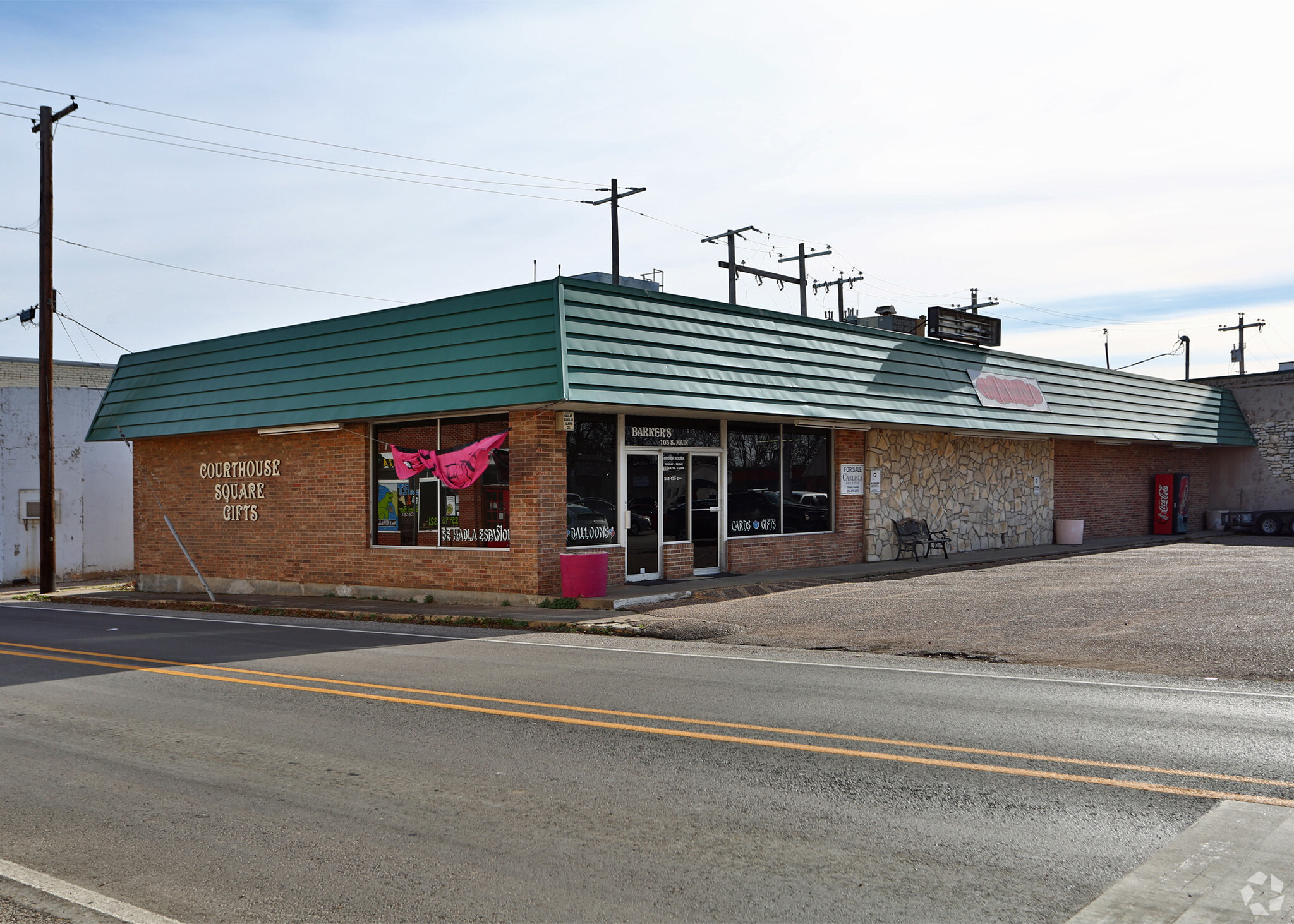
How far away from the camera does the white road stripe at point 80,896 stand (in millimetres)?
4387

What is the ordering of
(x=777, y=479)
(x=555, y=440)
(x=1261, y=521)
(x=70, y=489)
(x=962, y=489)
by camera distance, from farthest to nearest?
(x=1261, y=521) → (x=70, y=489) → (x=962, y=489) → (x=777, y=479) → (x=555, y=440)

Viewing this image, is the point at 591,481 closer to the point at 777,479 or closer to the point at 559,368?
the point at 559,368

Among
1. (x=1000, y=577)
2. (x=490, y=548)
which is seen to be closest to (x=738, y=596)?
(x=490, y=548)

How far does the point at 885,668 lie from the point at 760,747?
376 cm

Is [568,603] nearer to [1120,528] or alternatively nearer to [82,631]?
[82,631]

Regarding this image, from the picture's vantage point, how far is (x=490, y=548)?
54.8 feet

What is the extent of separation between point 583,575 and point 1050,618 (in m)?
6.68

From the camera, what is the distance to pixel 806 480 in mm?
20578

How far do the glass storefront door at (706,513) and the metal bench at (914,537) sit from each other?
17.7 feet

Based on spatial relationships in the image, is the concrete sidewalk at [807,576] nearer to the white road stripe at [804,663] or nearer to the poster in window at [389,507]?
the white road stripe at [804,663]

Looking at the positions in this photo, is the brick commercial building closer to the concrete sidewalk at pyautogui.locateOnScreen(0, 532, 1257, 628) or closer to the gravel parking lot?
the concrete sidewalk at pyautogui.locateOnScreen(0, 532, 1257, 628)

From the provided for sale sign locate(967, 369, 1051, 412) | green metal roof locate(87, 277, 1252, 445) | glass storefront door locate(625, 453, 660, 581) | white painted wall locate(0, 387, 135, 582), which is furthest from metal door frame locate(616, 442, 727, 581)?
white painted wall locate(0, 387, 135, 582)

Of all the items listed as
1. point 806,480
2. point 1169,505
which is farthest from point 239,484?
point 1169,505

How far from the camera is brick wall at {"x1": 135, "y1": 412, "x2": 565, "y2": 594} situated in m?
16.1
